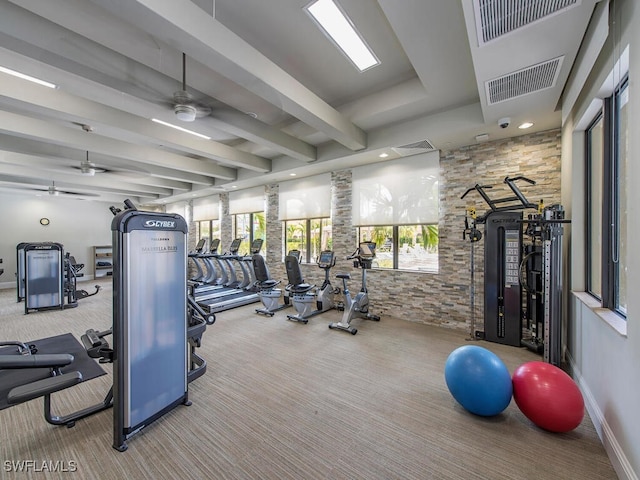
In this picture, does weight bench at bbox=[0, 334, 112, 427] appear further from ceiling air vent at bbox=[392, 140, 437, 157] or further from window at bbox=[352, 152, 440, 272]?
ceiling air vent at bbox=[392, 140, 437, 157]

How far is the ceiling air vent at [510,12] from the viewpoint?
1834 millimetres

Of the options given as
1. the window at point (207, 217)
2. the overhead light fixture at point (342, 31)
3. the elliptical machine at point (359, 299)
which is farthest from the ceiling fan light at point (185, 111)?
the window at point (207, 217)

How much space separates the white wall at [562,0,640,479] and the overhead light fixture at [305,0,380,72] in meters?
1.82

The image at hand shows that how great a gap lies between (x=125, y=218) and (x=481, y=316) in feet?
16.2

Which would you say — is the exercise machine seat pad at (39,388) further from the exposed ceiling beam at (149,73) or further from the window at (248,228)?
the window at (248,228)

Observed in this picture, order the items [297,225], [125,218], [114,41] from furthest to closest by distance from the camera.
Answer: [297,225] < [114,41] < [125,218]

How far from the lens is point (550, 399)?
6.77ft

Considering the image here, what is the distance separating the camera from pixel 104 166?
6391 mm

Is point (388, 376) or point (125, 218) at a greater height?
point (125, 218)

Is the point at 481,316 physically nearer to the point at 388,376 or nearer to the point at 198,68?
the point at 388,376

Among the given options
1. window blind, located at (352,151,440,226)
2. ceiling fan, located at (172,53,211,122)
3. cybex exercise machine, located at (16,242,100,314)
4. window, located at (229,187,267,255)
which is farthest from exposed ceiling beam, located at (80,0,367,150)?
cybex exercise machine, located at (16,242,100,314)

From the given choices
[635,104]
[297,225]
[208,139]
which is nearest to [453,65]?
[635,104]

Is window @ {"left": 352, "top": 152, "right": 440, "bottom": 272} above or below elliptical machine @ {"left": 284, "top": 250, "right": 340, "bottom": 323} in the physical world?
above

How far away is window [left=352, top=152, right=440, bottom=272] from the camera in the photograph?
16.2ft
